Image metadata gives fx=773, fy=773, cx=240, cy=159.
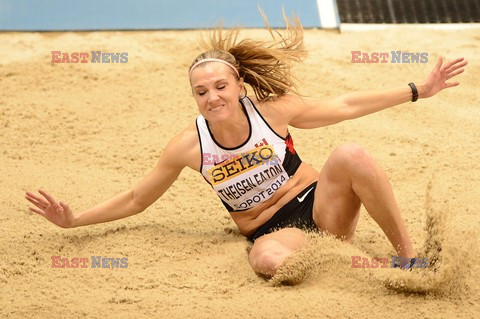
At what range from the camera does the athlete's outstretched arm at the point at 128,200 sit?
3.43 meters

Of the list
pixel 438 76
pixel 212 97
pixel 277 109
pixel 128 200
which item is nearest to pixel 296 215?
pixel 277 109

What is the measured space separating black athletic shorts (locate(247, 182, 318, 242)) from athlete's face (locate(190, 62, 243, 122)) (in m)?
0.51

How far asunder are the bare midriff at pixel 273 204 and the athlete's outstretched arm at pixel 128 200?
36 centimetres

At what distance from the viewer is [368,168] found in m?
3.09

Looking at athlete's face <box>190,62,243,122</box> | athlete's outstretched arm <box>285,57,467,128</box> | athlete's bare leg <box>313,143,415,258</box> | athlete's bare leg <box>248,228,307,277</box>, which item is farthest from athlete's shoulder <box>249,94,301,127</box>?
athlete's bare leg <box>248,228,307,277</box>

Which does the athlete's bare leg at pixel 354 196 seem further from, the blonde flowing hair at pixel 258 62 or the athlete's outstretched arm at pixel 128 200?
the athlete's outstretched arm at pixel 128 200

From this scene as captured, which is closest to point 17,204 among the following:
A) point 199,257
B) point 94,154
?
point 94,154

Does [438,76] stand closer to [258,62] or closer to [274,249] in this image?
[258,62]

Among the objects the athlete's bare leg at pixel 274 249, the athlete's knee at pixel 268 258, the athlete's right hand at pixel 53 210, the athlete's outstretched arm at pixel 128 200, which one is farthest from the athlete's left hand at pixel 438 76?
the athlete's right hand at pixel 53 210

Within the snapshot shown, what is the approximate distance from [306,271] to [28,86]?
9.64 ft

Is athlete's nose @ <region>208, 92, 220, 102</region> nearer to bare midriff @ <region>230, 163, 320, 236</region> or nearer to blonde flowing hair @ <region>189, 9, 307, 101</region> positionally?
blonde flowing hair @ <region>189, 9, 307, 101</region>

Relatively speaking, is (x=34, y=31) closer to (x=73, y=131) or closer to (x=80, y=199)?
(x=73, y=131)

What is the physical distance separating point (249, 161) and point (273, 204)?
0.84ft

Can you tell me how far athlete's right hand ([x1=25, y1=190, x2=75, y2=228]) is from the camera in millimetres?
3432
